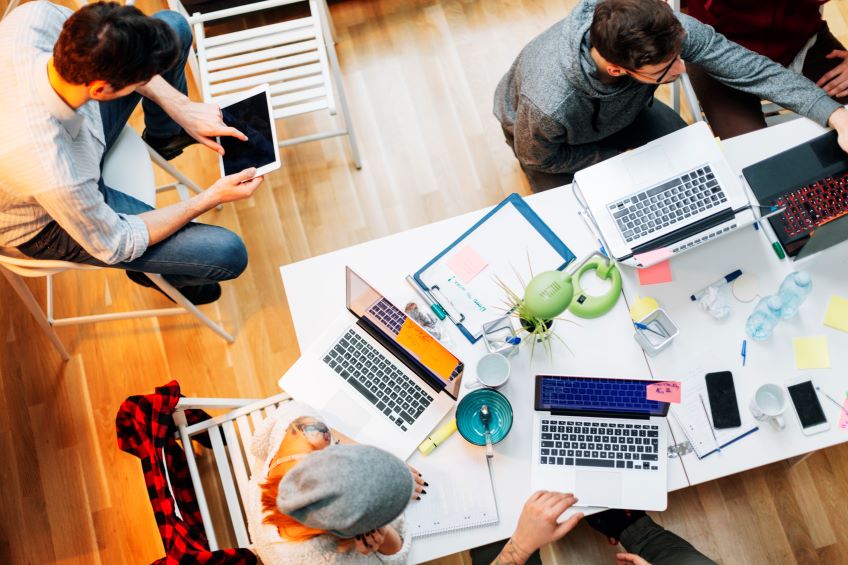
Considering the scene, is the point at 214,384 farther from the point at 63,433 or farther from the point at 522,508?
the point at 522,508

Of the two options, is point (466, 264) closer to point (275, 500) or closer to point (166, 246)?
point (275, 500)

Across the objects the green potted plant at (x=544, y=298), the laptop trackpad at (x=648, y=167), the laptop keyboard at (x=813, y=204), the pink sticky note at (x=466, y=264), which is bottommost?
the pink sticky note at (x=466, y=264)

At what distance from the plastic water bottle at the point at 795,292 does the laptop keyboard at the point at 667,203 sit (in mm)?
253

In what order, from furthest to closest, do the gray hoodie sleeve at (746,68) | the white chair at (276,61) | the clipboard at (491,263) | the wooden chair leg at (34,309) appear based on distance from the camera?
1. the white chair at (276,61)
2. the wooden chair leg at (34,309)
3. the gray hoodie sleeve at (746,68)
4. the clipboard at (491,263)

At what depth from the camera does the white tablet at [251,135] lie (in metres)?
1.89

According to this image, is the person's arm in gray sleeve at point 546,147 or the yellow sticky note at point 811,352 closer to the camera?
the yellow sticky note at point 811,352

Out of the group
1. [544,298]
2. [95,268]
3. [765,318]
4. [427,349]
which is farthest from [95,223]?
[765,318]

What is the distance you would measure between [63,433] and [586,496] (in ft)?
6.06

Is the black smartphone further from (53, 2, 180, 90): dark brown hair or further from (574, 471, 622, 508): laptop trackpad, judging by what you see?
(53, 2, 180, 90): dark brown hair

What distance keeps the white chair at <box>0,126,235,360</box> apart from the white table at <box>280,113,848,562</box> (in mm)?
596

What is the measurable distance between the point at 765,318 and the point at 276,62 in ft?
5.50

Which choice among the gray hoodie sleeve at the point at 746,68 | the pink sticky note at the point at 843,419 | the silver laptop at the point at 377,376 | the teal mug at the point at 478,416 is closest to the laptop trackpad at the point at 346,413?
the silver laptop at the point at 377,376

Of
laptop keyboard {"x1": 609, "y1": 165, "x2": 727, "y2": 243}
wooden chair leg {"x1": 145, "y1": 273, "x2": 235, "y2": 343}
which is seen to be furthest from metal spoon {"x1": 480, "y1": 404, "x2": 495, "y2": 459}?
wooden chair leg {"x1": 145, "y1": 273, "x2": 235, "y2": 343}

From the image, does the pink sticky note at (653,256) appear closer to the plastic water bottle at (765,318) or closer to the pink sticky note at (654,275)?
the pink sticky note at (654,275)
